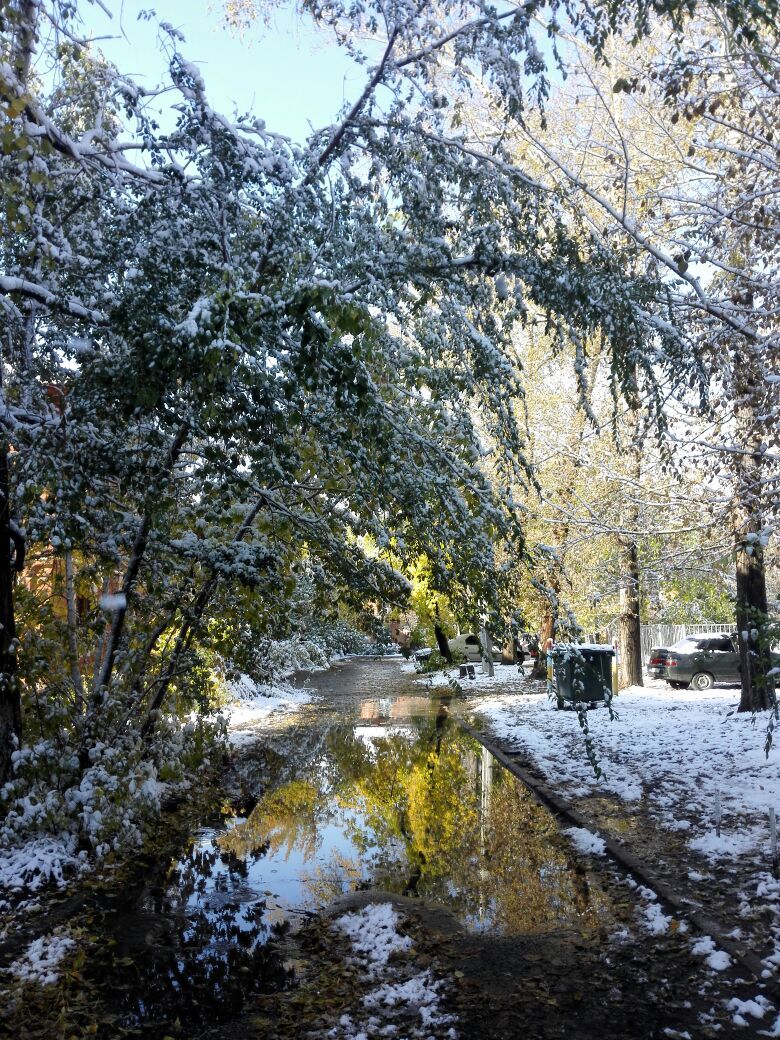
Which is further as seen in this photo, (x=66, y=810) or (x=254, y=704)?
(x=254, y=704)

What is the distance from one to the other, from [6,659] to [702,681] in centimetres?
2056

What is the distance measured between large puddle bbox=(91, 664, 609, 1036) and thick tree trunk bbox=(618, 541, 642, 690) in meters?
8.23

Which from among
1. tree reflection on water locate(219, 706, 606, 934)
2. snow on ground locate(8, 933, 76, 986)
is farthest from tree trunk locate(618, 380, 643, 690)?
snow on ground locate(8, 933, 76, 986)

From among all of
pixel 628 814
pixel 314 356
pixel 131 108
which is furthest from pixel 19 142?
pixel 628 814

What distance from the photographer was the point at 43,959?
543 centimetres

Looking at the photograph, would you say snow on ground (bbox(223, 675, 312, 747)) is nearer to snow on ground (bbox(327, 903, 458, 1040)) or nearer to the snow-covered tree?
snow on ground (bbox(327, 903, 458, 1040))

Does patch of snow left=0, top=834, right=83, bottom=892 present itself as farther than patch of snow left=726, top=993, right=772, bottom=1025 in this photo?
Yes

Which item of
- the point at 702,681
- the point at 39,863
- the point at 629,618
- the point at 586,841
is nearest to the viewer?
the point at 39,863

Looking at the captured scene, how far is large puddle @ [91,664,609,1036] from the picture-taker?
17.4 feet

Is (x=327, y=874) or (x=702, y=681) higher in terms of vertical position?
(x=702, y=681)

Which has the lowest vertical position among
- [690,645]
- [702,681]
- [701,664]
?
[702,681]

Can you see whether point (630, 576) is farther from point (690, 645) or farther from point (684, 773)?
point (684, 773)

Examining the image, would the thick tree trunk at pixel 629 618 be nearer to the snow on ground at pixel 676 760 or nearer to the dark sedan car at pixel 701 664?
the dark sedan car at pixel 701 664

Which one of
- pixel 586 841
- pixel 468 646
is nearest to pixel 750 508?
pixel 586 841
